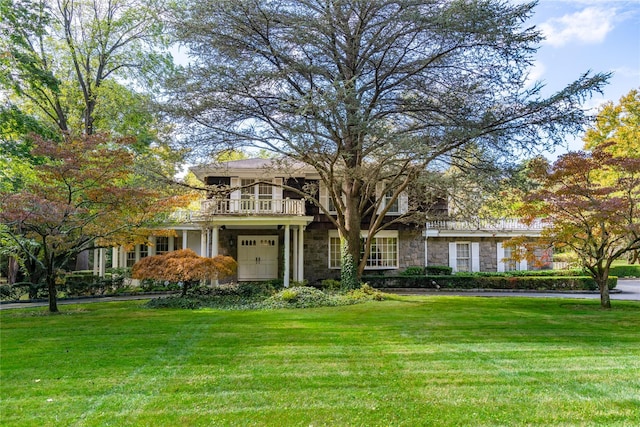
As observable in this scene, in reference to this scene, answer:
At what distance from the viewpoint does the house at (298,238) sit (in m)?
16.9

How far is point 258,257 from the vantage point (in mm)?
18984

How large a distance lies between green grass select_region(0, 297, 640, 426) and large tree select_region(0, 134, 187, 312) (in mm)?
2114

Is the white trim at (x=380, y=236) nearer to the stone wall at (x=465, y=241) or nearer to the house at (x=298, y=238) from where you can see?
the house at (x=298, y=238)

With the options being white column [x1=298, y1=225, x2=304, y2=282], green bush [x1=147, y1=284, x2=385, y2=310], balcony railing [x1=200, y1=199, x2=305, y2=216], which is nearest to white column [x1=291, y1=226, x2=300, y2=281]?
white column [x1=298, y1=225, x2=304, y2=282]

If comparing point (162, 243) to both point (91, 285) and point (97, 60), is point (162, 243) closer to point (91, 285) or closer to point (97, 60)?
point (91, 285)

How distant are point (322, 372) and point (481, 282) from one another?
48.8 ft

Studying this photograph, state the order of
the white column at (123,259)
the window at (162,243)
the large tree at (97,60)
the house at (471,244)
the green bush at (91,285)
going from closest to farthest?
the green bush at (91,285), the large tree at (97,60), the white column at (123,259), the house at (471,244), the window at (162,243)

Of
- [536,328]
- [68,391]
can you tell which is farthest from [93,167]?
[536,328]

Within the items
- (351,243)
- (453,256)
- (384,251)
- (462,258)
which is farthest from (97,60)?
(462,258)

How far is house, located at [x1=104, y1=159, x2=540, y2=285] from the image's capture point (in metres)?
16.9

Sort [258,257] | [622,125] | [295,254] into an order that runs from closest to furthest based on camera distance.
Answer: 1. [295,254]
2. [258,257]
3. [622,125]

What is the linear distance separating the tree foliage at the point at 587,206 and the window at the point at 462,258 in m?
9.76

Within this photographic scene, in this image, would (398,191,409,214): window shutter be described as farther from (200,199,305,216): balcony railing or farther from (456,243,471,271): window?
(200,199,305,216): balcony railing

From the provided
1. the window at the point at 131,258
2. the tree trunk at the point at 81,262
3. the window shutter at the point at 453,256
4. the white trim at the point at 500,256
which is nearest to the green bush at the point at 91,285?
the window at the point at 131,258
